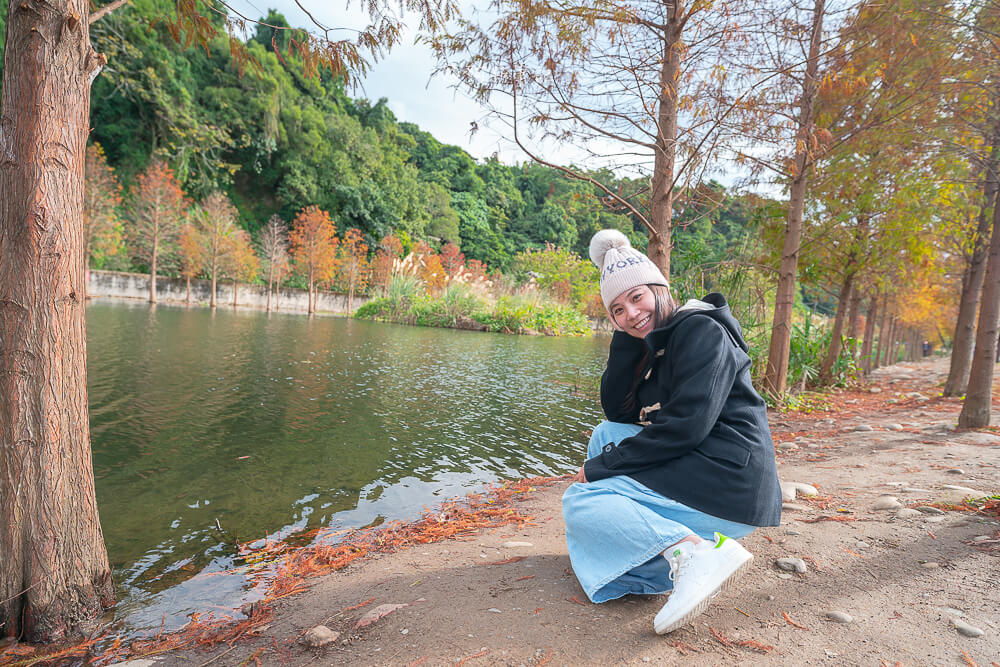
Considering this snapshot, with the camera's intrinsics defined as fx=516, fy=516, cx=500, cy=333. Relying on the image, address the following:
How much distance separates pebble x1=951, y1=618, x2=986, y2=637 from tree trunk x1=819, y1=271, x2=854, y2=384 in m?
8.00

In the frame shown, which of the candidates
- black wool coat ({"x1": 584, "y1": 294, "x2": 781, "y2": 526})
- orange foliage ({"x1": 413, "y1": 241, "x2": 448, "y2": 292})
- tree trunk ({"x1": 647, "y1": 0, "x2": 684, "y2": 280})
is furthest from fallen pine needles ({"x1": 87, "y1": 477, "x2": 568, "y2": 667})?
orange foliage ({"x1": 413, "y1": 241, "x2": 448, "y2": 292})

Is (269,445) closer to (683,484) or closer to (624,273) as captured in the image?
(624,273)

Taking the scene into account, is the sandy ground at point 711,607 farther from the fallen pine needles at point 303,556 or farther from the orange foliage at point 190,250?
the orange foliage at point 190,250

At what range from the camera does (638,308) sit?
2.03 meters

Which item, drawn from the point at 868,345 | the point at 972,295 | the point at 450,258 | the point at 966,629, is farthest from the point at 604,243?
the point at 450,258

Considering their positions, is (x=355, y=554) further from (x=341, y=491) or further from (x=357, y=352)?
(x=357, y=352)

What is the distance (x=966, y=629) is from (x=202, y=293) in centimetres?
2845

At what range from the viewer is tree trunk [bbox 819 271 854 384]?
28.1 ft

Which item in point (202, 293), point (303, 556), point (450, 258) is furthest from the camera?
point (450, 258)

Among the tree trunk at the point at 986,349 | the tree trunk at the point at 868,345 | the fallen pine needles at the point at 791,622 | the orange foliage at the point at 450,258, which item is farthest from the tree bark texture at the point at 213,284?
the fallen pine needles at the point at 791,622

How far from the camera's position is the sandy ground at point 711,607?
157 centimetres

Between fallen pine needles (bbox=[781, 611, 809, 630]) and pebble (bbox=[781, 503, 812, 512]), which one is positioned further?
pebble (bbox=[781, 503, 812, 512])

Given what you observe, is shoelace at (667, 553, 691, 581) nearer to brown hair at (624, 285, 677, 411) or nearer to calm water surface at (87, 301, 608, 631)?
brown hair at (624, 285, 677, 411)

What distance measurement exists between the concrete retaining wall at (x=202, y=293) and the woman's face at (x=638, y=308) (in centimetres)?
2530
